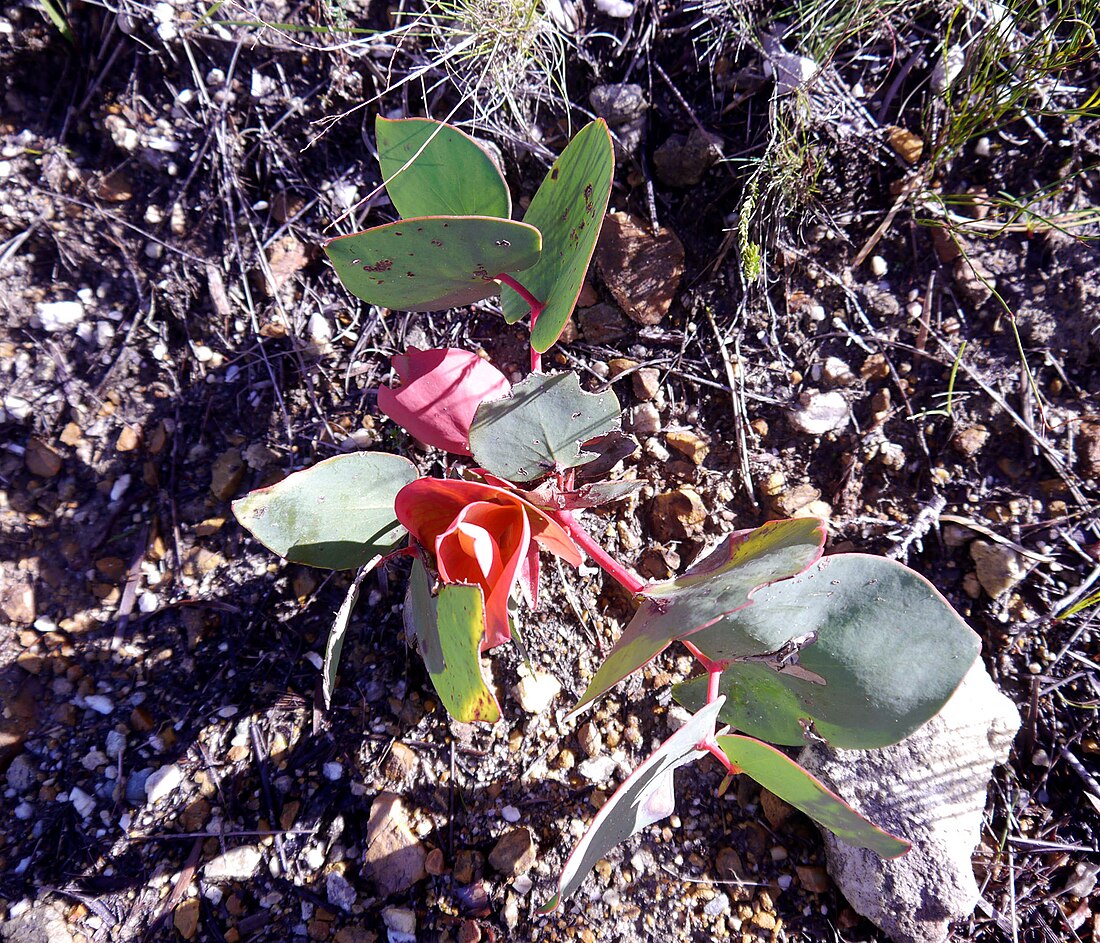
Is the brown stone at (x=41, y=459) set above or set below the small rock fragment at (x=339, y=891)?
above

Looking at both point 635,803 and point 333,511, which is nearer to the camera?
point 635,803

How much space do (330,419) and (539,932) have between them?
2.95 feet

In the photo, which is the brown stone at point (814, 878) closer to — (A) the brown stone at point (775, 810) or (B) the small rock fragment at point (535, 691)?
(A) the brown stone at point (775, 810)

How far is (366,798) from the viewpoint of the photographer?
1.06 meters

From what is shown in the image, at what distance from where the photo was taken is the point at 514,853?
3.37ft

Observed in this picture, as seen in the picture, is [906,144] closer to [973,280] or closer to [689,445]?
[973,280]

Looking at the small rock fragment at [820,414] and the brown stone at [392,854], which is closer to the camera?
the brown stone at [392,854]

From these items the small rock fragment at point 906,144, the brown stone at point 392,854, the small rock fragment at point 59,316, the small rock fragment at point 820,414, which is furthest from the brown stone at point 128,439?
the small rock fragment at point 906,144

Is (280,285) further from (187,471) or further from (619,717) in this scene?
(619,717)

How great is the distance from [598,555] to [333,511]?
1.26ft

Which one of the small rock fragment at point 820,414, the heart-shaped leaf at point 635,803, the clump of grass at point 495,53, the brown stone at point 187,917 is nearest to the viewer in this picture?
the heart-shaped leaf at point 635,803

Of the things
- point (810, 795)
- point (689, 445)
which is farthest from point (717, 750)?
point (689, 445)

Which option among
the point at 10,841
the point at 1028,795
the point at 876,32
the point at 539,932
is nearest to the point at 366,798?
the point at 539,932

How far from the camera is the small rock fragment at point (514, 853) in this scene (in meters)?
1.02
